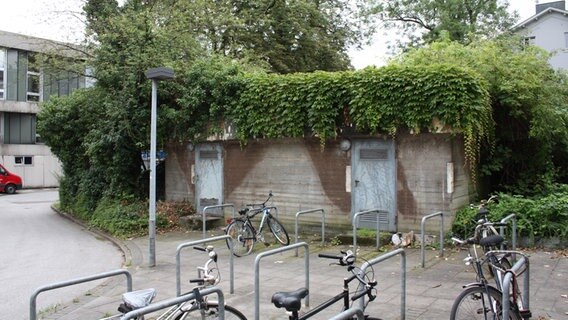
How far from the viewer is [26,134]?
3884 centimetres

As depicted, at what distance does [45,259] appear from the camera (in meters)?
11.4

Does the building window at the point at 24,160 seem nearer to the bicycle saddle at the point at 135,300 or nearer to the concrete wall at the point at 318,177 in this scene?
the concrete wall at the point at 318,177

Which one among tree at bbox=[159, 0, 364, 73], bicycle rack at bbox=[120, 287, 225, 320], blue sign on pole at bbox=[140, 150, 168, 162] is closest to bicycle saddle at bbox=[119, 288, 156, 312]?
bicycle rack at bbox=[120, 287, 225, 320]

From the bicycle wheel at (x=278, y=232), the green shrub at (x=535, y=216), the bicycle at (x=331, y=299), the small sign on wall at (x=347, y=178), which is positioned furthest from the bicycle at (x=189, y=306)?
the small sign on wall at (x=347, y=178)

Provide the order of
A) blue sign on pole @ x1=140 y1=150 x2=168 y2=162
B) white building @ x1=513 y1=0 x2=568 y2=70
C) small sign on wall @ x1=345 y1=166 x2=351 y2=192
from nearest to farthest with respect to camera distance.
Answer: small sign on wall @ x1=345 y1=166 x2=351 y2=192 < blue sign on pole @ x1=140 y1=150 x2=168 y2=162 < white building @ x1=513 y1=0 x2=568 y2=70

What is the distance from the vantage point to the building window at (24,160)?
125ft

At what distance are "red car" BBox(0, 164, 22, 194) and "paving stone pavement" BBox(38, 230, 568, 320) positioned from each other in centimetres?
2554

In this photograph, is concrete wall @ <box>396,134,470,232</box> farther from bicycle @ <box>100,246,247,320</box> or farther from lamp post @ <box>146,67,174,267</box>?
bicycle @ <box>100,246,247,320</box>

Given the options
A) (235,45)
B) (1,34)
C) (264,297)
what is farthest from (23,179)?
(264,297)

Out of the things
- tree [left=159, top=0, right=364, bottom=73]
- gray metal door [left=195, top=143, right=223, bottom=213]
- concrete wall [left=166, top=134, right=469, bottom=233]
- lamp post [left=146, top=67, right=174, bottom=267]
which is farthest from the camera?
tree [left=159, top=0, right=364, bottom=73]

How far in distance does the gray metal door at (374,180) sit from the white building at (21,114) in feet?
96.7

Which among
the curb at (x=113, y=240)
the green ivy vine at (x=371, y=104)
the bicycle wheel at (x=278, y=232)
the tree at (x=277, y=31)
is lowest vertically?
the curb at (x=113, y=240)

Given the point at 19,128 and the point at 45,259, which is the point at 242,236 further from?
the point at 19,128

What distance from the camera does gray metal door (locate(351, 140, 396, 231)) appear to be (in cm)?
1185
